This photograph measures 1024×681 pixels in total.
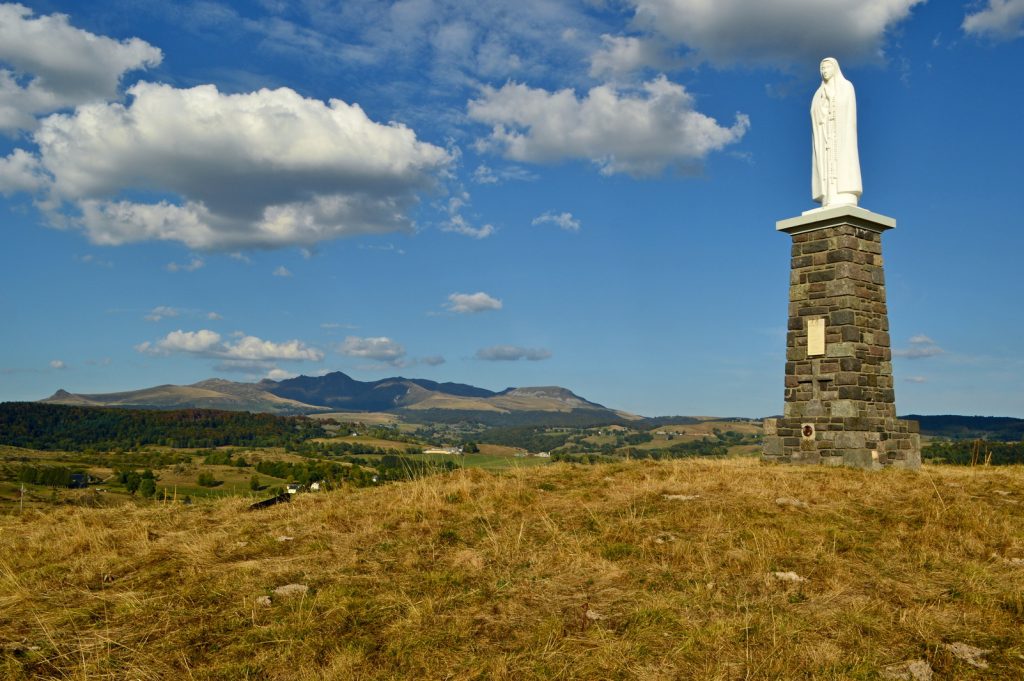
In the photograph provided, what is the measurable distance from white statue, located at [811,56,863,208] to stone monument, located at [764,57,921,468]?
0.09 feet

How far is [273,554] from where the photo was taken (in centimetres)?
944

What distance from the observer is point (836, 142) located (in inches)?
764

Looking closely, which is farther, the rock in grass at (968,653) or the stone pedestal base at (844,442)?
the stone pedestal base at (844,442)

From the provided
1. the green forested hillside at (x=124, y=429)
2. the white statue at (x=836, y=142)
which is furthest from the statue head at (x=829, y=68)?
the green forested hillside at (x=124, y=429)

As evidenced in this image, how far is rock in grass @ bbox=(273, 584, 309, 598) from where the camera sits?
305 inches

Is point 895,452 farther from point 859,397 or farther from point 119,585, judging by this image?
point 119,585

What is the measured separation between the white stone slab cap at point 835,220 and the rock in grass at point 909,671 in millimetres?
14419

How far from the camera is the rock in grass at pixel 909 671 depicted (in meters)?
5.91

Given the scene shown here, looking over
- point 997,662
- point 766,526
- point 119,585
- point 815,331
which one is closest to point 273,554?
point 119,585

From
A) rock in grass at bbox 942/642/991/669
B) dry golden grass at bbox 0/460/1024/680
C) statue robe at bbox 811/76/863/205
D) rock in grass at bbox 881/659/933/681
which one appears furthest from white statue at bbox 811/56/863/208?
rock in grass at bbox 881/659/933/681

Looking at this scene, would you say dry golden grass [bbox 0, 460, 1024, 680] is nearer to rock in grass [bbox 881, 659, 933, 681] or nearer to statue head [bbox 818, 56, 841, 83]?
rock in grass [bbox 881, 659, 933, 681]

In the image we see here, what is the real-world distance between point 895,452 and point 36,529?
19.0 metres

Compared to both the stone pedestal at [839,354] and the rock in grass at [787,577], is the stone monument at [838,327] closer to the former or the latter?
the stone pedestal at [839,354]

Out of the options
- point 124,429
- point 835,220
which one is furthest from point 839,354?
point 124,429
